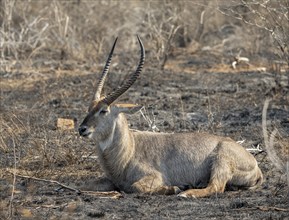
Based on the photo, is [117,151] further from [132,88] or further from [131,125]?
[132,88]

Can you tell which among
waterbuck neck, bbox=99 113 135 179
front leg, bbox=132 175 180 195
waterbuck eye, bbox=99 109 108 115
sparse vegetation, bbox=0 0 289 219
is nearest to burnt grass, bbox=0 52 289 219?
sparse vegetation, bbox=0 0 289 219

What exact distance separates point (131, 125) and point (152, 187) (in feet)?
12.2

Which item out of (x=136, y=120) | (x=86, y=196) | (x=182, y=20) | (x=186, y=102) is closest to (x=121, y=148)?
(x=86, y=196)

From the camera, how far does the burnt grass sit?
7.70 m

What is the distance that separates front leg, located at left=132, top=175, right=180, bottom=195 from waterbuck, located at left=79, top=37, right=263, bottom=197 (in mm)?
10

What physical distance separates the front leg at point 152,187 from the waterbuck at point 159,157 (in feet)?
0.03

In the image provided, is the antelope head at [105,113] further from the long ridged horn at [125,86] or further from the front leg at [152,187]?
the front leg at [152,187]

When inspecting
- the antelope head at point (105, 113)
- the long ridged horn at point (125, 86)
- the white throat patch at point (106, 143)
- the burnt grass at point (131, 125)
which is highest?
the long ridged horn at point (125, 86)

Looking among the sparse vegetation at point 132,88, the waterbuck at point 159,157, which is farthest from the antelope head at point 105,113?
the sparse vegetation at point 132,88

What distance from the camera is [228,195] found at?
8.51 m

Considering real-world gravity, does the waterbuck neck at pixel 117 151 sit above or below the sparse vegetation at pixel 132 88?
above

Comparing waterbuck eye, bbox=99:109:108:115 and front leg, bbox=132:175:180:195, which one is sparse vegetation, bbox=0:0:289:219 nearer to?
front leg, bbox=132:175:180:195

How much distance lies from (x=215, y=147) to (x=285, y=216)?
5.98 feet

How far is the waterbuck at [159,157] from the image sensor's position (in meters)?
8.72
